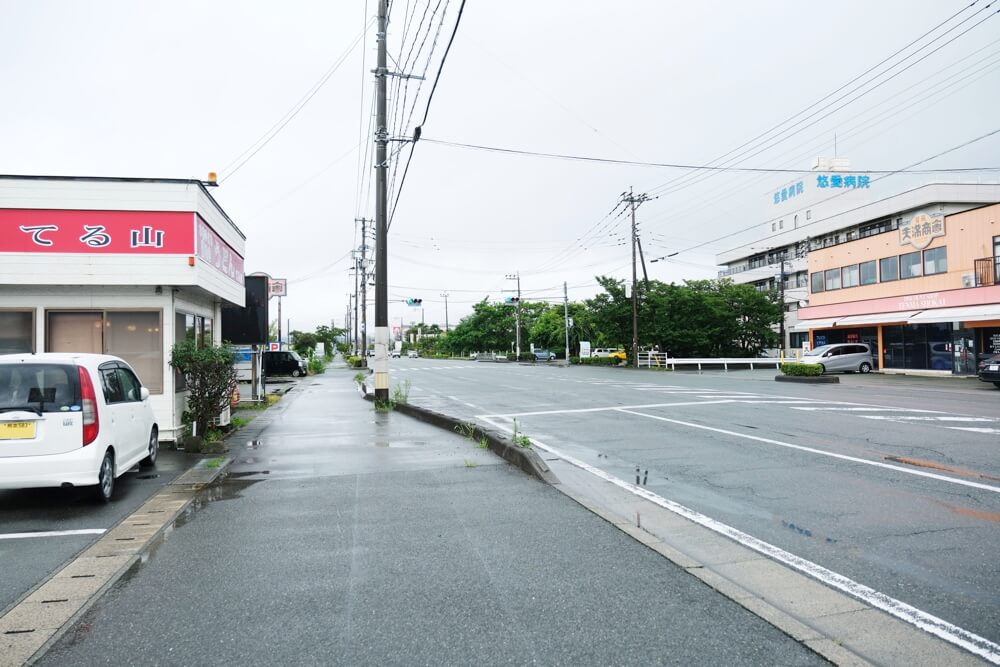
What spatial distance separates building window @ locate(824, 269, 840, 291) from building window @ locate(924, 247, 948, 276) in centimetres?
706

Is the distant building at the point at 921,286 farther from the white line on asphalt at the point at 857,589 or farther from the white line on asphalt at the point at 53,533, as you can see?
the white line on asphalt at the point at 53,533

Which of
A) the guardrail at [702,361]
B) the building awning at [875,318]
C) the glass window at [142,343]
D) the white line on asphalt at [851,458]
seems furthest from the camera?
the guardrail at [702,361]

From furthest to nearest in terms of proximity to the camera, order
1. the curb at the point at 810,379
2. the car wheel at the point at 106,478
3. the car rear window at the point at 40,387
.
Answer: the curb at the point at 810,379, the car wheel at the point at 106,478, the car rear window at the point at 40,387

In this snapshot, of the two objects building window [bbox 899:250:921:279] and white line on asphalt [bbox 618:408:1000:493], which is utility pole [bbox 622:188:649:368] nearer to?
building window [bbox 899:250:921:279]

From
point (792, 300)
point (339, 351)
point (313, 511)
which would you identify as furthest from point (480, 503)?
point (339, 351)

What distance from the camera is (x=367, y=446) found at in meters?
10.5

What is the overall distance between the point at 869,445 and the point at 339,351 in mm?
162720

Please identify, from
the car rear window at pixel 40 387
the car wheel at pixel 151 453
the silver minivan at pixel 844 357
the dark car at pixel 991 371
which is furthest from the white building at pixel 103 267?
the silver minivan at pixel 844 357

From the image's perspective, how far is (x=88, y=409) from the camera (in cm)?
645

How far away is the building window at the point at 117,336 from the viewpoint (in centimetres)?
991

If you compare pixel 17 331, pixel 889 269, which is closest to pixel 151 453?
pixel 17 331

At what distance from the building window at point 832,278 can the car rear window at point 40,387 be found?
41289 millimetres

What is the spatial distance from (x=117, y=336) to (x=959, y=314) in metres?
32.3

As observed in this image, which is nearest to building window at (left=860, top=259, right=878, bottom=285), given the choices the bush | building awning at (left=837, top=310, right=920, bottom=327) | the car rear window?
building awning at (left=837, top=310, right=920, bottom=327)
